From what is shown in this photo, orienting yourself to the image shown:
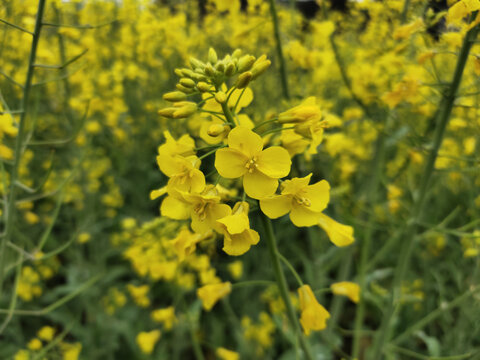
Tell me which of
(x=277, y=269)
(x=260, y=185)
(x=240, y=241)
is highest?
(x=260, y=185)

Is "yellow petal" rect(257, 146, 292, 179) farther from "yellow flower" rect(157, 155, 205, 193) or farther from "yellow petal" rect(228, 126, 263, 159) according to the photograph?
"yellow flower" rect(157, 155, 205, 193)

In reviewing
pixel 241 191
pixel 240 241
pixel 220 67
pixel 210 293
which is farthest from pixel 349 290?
pixel 220 67

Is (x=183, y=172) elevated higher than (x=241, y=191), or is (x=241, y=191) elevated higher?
(x=183, y=172)

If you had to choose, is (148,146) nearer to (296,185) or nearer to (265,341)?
(265,341)

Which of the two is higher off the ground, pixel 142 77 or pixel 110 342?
pixel 142 77

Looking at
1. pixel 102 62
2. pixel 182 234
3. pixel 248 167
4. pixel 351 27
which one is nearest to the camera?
pixel 248 167

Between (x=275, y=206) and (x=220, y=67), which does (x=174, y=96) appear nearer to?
(x=220, y=67)

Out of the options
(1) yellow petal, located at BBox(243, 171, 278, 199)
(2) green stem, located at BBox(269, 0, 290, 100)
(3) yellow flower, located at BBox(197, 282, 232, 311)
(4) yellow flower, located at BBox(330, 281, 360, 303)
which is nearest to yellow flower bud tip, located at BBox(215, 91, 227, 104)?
(1) yellow petal, located at BBox(243, 171, 278, 199)

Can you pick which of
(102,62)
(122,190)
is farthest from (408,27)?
(102,62)
